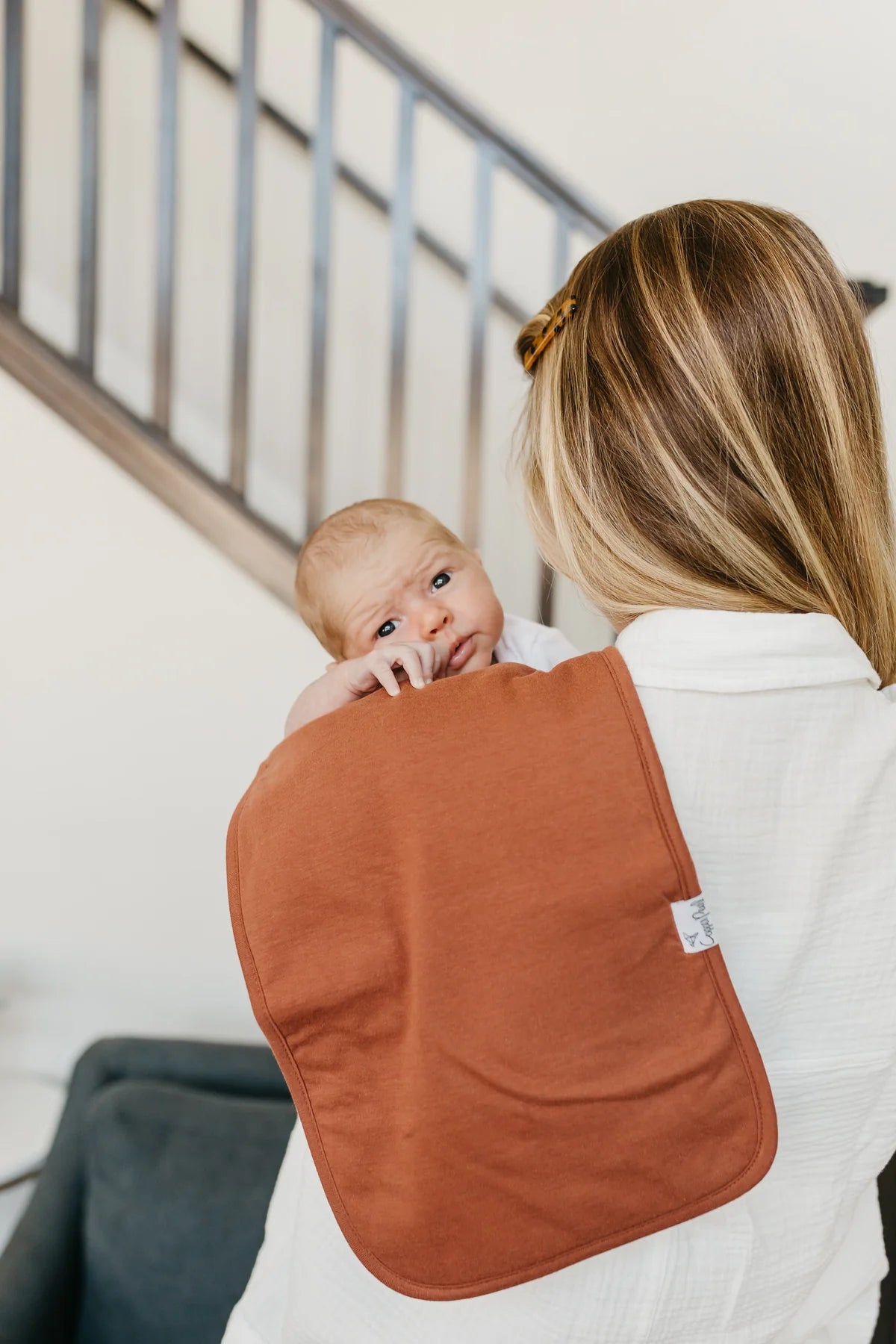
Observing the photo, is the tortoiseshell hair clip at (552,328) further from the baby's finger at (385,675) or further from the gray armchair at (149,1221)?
the gray armchair at (149,1221)

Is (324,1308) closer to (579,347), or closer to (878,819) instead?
(878,819)

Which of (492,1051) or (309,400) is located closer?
(492,1051)

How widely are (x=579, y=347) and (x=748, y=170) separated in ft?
6.90

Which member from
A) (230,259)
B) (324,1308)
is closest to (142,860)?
(324,1308)

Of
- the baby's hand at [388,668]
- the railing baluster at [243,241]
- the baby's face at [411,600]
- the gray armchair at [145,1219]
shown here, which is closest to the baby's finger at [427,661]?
the baby's hand at [388,668]

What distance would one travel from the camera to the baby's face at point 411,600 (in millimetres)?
1026

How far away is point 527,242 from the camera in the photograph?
2.66 m

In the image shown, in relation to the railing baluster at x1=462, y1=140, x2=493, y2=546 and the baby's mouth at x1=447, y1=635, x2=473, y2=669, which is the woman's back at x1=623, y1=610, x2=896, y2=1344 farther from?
the railing baluster at x1=462, y1=140, x2=493, y2=546

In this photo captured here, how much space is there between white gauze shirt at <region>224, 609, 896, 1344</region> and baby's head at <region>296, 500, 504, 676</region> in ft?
1.13

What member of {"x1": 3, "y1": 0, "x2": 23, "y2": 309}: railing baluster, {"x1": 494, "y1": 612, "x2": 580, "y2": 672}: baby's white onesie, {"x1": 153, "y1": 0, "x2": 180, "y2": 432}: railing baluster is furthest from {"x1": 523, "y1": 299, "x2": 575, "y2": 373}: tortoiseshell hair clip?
{"x1": 3, "y1": 0, "x2": 23, "y2": 309}: railing baluster

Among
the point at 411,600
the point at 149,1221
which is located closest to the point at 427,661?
the point at 411,600

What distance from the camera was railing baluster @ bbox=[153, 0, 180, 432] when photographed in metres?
1.78

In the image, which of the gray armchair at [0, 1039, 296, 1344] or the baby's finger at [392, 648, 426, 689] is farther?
the gray armchair at [0, 1039, 296, 1344]

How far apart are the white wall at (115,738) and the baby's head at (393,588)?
0.84 m
